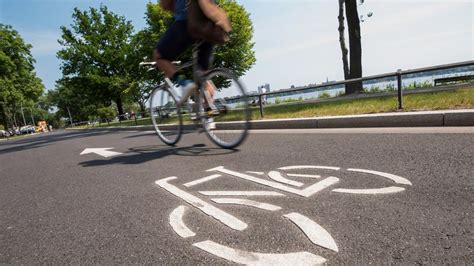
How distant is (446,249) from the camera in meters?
1.44

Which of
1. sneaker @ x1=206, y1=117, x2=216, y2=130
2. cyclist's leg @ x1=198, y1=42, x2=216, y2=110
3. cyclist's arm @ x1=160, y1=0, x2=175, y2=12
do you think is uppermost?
cyclist's arm @ x1=160, y1=0, x2=175, y2=12

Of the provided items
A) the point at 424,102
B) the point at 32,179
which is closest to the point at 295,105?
the point at 424,102

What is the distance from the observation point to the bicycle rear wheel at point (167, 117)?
17.6 ft

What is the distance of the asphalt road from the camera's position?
1.59 meters

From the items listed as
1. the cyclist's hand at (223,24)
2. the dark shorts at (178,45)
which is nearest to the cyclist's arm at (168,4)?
the dark shorts at (178,45)

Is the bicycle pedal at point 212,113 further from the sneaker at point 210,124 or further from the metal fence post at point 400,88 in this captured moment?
the metal fence post at point 400,88

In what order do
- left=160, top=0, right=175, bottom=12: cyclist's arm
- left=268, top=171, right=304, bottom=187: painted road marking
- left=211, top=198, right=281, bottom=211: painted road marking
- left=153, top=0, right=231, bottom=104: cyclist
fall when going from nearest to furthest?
left=211, top=198, right=281, bottom=211: painted road marking
left=268, top=171, right=304, bottom=187: painted road marking
left=153, top=0, right=231, bottom=104: cyclist
left=160, top=0, right=175, bottom=12: cyclist's arm

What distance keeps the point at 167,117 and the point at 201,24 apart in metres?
2.88

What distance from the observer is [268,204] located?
225 cm

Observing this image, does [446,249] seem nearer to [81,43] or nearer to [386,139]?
[386,139]

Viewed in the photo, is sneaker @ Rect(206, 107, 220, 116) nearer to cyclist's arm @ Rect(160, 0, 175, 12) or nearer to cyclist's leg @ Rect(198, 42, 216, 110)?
cyclist's leg @ Rect(198, 42, 216, 110)

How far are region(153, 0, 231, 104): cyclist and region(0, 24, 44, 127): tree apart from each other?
40.9 meters

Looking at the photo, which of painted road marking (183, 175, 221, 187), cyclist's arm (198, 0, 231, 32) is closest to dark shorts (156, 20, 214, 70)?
cyclist's arm (198, 0, 231, 32)

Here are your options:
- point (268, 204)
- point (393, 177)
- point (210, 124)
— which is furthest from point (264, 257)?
point (210, 124)
